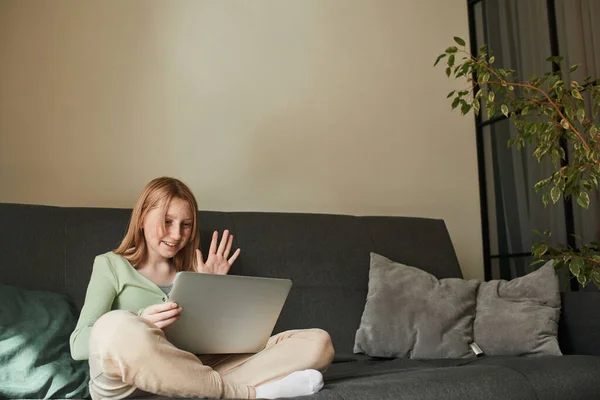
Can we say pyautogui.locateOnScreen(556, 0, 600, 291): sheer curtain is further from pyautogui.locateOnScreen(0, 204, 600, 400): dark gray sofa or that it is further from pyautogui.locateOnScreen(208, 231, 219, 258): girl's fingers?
pyautogui.locateOnScreen(208, 231, 219, 258): girl's fingers

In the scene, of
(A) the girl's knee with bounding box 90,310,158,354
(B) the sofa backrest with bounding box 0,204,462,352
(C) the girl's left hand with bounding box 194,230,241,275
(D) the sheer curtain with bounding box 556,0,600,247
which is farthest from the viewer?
(D) the sheer curtain with bounding box 556,0,600,247

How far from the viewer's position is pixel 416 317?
2588 mm

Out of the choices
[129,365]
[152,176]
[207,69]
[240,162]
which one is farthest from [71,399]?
[207,69]

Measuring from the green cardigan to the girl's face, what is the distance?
116 millimetres

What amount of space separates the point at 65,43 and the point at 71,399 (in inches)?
65.5

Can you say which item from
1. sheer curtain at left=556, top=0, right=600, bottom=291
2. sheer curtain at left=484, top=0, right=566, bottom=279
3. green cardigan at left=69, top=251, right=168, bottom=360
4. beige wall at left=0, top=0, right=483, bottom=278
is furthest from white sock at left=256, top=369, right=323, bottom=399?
sheer curtain at left=484, top=0, right=566, bottom=279

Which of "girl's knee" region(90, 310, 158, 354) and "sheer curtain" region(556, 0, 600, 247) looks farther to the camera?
"sheer curtain" region(556, 0, 600, 247)

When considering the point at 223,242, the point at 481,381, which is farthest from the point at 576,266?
the point at 223,242

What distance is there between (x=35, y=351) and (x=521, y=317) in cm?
167

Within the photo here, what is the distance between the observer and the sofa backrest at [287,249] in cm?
231

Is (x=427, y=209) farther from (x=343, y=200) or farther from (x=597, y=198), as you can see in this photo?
(x=597, y=198)

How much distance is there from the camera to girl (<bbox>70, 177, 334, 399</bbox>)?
1.49 m

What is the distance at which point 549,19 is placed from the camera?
3.42 meters

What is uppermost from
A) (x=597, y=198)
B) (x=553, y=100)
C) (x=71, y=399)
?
(x=553, y=100)
